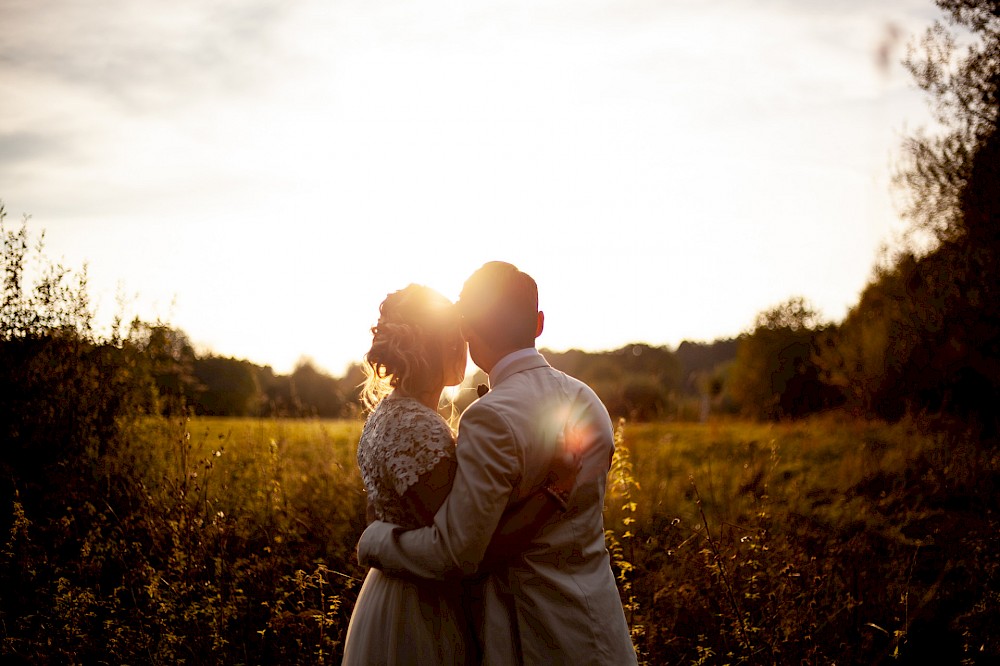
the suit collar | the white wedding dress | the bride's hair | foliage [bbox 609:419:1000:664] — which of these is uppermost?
the bride's hair

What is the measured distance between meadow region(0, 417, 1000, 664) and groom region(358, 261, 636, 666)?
1.82 meters

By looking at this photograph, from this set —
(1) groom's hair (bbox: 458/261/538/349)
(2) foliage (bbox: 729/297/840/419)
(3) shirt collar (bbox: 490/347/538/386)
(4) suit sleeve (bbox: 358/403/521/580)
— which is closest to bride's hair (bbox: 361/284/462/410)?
(1) groom's hair (bbox: 458/261/538/349)

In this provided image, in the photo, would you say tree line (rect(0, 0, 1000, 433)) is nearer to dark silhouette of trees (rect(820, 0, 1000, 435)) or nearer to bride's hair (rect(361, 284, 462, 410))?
dark silhouette of trees (rect(820, 0, 1000, 435))

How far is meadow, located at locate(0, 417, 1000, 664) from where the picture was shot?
494 centimetres

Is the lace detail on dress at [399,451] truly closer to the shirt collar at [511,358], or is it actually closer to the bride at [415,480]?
the bride at [415,480]

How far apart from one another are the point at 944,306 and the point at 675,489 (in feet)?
34.8

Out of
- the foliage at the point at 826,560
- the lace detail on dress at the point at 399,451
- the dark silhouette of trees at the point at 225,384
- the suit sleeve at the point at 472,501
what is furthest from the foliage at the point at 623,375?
the suit sleeve at the point at 472,501

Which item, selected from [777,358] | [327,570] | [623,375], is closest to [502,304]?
[327,570]

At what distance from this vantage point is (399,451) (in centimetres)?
295

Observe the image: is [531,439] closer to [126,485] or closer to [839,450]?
[126,485]

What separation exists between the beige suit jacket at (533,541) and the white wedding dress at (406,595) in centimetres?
10

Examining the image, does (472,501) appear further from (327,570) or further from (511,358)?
(327,570)

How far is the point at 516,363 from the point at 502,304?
242 millimetres

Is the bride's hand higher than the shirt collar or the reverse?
the reverse
